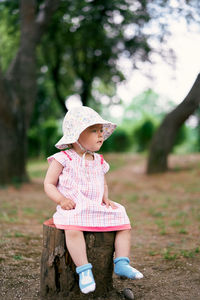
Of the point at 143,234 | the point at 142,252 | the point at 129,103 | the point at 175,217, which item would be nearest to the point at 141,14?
the point at 175,217

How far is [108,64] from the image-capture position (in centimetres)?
1655

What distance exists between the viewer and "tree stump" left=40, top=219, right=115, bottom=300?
287cm

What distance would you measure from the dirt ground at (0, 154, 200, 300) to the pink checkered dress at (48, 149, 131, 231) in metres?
0.75

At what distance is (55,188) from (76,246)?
52 centimetres

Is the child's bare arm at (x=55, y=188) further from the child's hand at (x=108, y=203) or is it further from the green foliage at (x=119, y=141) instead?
the green foliage at (x=119, y=141)

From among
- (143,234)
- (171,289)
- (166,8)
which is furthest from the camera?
(166,8)

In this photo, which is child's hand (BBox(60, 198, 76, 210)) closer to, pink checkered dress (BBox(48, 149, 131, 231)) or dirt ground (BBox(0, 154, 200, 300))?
pink checkered dress (BBox(48, 149, 131, 231))

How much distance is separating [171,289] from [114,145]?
17.2 m

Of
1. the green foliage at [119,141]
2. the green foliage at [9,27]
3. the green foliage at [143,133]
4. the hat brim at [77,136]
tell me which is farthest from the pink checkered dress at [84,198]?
the green foliage at [119,141]

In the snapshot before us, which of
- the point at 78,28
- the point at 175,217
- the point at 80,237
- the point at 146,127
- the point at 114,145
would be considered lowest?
the point at 114,145

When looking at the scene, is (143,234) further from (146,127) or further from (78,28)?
(146,127)

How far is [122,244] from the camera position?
115 inches

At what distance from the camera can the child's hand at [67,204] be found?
286cm

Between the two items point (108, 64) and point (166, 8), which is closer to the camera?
point (166, 8)
